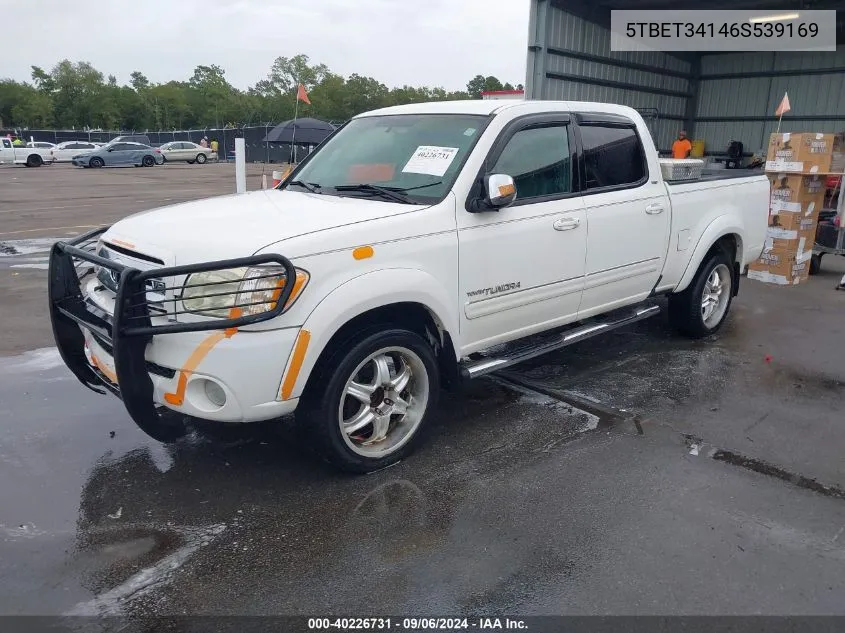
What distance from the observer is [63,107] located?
86750 millimetres

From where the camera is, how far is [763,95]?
1920 centimetres

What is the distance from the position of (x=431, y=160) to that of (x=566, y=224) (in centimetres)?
101

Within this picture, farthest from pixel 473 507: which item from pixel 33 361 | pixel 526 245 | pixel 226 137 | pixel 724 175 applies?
pixel 226 137

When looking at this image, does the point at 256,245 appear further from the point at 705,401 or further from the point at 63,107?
the point at 63,107

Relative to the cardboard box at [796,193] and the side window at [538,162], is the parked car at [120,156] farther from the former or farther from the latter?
the side window at [538,162]

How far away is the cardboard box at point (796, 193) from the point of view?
8.88 meters

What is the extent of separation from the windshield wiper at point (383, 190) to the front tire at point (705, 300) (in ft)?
10.6

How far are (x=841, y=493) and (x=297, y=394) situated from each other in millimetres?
2932

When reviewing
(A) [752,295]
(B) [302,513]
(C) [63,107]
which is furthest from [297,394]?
(C) [63,107]

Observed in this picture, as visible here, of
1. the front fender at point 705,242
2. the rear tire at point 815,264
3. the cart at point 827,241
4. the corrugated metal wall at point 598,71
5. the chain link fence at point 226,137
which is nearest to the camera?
the front fender at point 705,242

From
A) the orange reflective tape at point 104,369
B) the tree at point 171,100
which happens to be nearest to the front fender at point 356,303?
the orange reflective tape at point 104,369

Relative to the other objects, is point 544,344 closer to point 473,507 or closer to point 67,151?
point 473,507

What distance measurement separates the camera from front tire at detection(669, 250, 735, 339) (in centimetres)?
610

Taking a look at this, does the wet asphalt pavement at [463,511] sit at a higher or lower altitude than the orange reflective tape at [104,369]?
lower
